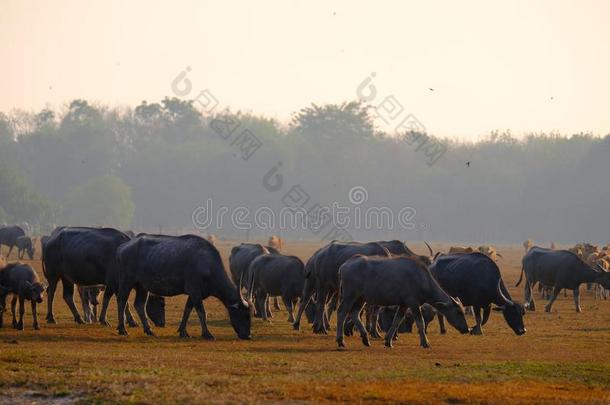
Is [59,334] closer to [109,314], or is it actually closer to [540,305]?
[109,314]

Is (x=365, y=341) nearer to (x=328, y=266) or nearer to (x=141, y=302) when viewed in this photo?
(x=328, y=266)

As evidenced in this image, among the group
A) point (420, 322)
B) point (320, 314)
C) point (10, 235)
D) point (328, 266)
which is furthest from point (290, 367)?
point (10, 235)

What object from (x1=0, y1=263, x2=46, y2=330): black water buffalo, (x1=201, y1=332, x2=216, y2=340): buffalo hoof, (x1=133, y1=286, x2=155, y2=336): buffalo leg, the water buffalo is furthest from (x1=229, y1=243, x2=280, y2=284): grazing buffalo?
(x1=0, y1=263, x2=46, y2=330): black water buffalo

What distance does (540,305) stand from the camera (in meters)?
41.8

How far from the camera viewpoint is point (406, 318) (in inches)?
1195

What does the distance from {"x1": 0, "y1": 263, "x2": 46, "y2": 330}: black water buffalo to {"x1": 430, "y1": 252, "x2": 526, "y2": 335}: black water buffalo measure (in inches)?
404

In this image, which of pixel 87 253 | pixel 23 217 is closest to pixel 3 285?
pixel 87 253

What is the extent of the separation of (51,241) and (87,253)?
143 centimetres

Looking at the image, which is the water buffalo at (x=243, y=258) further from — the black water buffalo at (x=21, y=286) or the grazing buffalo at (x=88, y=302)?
the black water buffalo at (x=21, y=286)

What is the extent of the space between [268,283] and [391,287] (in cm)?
877

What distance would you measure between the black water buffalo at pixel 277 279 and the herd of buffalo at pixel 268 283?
3 cm

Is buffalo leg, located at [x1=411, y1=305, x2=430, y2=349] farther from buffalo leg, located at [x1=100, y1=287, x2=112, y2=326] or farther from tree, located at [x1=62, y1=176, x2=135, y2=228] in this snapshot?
tree, located at [x1=62, y1=176, x2=135, y2=228]

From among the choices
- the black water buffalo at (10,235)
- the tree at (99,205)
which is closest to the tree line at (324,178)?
the tree at (99,205)

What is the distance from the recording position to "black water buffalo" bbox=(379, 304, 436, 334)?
29266 millimetres
